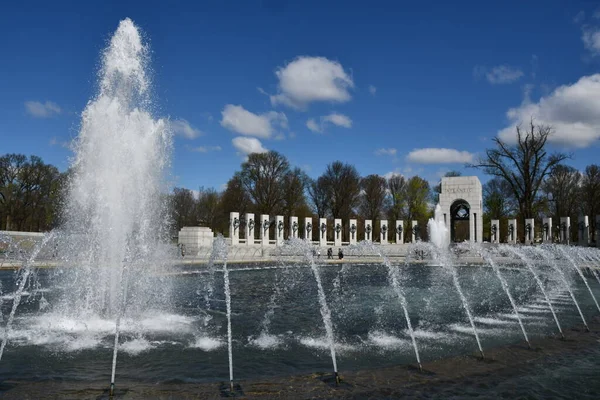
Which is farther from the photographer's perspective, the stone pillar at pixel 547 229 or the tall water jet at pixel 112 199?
the stone pillar at pixel 547 229

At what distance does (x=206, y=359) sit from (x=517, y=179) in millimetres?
54847

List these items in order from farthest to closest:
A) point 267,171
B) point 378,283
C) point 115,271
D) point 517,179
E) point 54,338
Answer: point 267,171
point 517,179
point 378,283
point 115,271
point 54,338

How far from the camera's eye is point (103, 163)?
1334 cm

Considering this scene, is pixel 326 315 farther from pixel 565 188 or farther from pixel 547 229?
pixel 565 188

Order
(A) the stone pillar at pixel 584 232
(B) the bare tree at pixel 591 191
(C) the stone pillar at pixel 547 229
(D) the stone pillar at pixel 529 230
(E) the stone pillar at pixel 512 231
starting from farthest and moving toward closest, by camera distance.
Answer: (B) the bare tree at pixel 591 191 → (E) the stone pillar at pixel 512 231 → (C) the stone pillar at pixel 547 229 → (D) the stone pillar at pixel 529 230 → (A) the stone pillar at pixel 584 232

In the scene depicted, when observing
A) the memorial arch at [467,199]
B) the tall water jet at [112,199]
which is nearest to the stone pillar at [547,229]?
the memorial arch at [467,199]

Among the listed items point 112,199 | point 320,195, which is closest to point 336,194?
point 320,195

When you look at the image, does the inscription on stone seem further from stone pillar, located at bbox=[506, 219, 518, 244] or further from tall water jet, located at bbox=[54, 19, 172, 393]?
tall water jet, located at bbox=[54, 19, 172, 393]

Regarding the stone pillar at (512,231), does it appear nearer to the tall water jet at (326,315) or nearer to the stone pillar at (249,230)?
the stone pillar at (249,230)

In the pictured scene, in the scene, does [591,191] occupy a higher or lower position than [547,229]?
higher

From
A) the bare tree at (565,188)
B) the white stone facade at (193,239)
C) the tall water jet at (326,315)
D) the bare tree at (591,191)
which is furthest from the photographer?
the bare tree at (565,188)

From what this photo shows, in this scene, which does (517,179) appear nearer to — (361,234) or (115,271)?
(361,234)

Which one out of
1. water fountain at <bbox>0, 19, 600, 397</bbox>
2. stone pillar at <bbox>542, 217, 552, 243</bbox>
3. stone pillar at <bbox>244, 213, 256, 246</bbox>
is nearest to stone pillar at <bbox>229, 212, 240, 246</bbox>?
stone pillar at <bbox>244, 213, 256, 246</bbox>

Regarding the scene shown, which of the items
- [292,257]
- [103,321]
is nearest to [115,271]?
[103,321]
